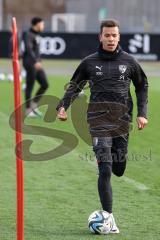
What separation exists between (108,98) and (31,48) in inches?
379

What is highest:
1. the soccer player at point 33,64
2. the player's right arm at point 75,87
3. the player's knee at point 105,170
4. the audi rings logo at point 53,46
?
the player's right arm at point 75,87

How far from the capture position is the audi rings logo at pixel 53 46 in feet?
122

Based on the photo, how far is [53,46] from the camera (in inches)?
1464

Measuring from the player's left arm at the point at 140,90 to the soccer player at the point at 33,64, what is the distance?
9.18 m

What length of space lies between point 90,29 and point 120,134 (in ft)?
132

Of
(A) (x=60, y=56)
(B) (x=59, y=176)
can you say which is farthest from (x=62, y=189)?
(A) (x=60, y=56)

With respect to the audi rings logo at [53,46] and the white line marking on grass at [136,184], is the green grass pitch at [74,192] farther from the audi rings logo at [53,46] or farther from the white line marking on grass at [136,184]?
the audi rings logo at [53,46]

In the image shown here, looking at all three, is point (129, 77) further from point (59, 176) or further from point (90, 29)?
point (90, 29)

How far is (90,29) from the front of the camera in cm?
4806

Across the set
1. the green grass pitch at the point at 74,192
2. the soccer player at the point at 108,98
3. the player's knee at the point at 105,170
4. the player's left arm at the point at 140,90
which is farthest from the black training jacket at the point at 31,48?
the player's knee at the point at 105,170

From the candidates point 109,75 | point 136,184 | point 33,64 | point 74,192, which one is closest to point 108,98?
point 109,75

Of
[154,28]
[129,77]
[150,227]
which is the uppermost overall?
[129,77]

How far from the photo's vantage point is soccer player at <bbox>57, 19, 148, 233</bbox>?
25.8 feet

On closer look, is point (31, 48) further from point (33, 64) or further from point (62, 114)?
point (62, 114)
